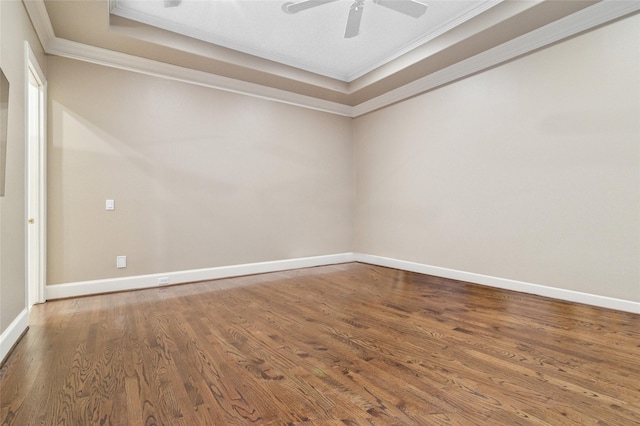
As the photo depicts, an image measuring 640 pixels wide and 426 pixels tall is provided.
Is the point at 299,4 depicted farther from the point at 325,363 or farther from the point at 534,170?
the point at 534,170

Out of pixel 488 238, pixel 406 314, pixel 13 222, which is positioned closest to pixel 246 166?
pixel 13 222

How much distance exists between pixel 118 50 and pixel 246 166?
1957mm

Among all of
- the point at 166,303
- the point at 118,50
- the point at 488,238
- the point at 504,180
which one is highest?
the point at 118,50

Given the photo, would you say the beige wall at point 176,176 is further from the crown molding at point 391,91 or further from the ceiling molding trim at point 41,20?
the ceiling molding trim at point 41,20

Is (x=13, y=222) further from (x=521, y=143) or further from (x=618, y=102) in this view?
(x=618, y=102)

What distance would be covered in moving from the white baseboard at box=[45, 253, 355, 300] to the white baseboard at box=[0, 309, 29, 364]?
98 cm

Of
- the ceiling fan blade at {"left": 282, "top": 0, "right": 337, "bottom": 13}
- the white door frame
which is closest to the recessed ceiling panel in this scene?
the ceiling fan blade at {"left": 282, "top": 0, "right": 337, "bottom": 13}

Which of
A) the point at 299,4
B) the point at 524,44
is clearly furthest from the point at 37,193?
the point at 524,44

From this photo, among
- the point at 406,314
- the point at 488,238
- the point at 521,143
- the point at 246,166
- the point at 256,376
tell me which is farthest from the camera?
the point at 246,166

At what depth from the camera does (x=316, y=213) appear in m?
5.30

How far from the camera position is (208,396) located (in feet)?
5.05

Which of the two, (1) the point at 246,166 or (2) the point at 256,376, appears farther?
(1) the point at 246,166

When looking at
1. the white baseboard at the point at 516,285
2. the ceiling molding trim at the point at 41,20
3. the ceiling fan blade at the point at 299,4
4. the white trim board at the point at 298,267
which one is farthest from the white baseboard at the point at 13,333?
the white baseboard at the point at 516,285

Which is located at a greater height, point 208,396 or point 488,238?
point 488,238
